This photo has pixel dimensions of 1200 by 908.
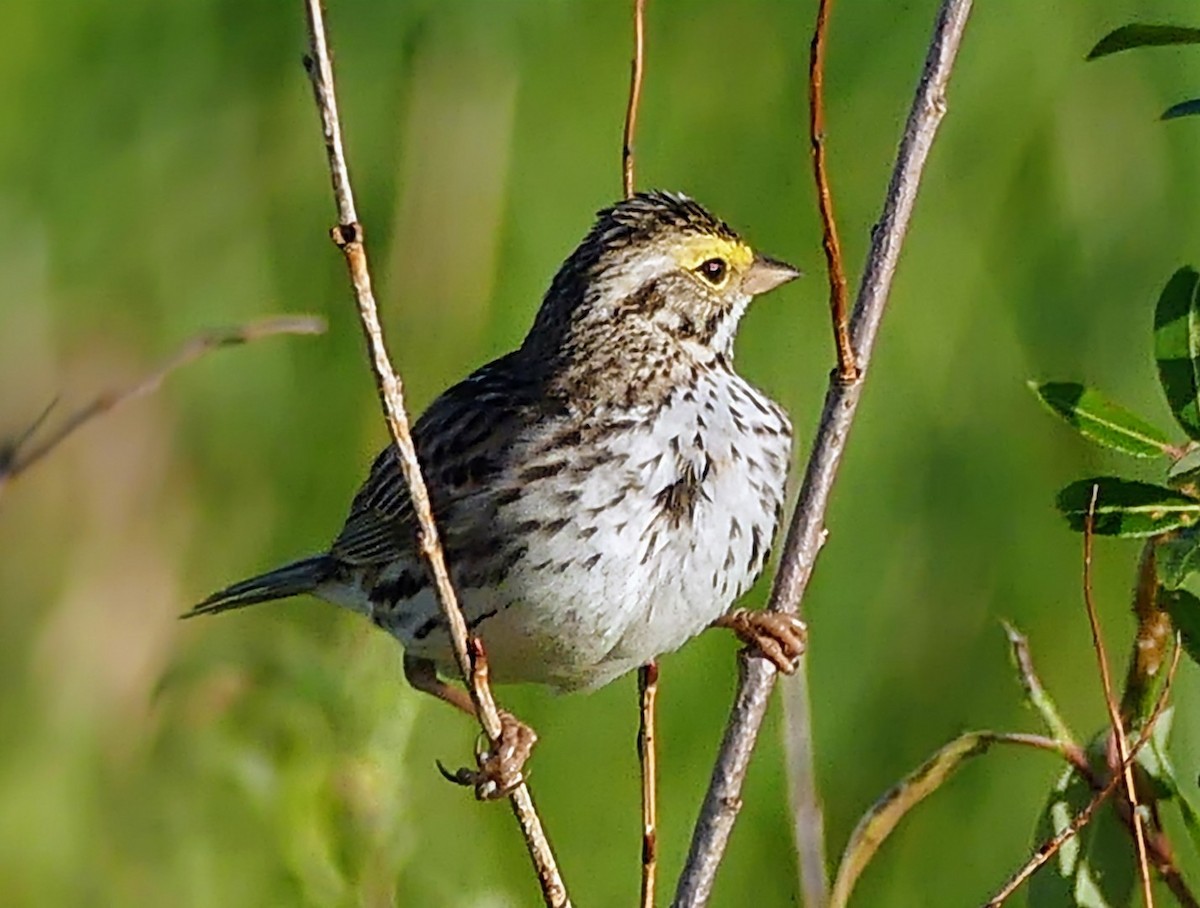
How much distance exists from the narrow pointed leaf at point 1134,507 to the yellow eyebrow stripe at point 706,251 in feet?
3.70

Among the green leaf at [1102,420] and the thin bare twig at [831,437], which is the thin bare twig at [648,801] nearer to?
the thin bare twig at [831,437]

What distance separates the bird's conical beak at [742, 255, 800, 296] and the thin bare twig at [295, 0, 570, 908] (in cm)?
117

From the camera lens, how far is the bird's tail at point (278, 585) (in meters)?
4.46

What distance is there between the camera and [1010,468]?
4.93 m

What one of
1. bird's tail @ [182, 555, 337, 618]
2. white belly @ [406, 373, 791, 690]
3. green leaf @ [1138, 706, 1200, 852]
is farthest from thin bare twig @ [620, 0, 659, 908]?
bird's tail @ [182, 555, 337, 618]

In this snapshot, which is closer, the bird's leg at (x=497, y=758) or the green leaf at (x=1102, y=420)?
the green leaf at (x=1102, y=420)

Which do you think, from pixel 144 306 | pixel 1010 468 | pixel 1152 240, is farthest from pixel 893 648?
pixel 144 306

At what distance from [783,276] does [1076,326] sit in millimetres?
1120

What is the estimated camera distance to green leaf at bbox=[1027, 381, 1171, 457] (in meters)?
2.98

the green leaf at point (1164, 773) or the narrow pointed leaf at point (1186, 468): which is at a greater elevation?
the narrow pointed leaf at point (1186, 468)

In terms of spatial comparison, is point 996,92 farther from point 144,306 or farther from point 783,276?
point 144,306

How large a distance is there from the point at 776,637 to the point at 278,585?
126cm

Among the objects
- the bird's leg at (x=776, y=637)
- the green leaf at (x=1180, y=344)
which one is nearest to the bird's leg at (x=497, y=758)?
the bird's leg at (x=776, y=637)

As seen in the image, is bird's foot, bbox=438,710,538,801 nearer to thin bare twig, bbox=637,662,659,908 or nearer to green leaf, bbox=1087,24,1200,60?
thin bare twig, bbox=637,662,659,908
